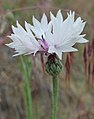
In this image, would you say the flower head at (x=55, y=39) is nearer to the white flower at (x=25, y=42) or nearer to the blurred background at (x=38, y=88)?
the white flower at (x=25, y=42)

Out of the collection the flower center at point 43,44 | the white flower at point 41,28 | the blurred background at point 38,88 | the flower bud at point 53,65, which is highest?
the white flower at point 41,28

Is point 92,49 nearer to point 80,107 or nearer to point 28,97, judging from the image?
point 28,97

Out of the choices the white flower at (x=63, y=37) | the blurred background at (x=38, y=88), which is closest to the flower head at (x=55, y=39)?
the white flower at (x=63, y=37)

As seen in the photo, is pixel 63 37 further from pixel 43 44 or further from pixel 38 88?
pixel 38 88

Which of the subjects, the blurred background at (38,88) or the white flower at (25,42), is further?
the blurred background at (38,88)

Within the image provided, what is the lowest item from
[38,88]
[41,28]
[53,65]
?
[38,88]

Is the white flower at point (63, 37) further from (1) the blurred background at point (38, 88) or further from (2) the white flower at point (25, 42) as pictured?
(1) the blurred background at point (38, 88)

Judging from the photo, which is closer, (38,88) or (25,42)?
(25,42)

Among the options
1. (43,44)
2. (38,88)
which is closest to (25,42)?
(43,44)

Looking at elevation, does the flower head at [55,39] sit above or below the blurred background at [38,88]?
above

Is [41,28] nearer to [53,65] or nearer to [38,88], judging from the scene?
[53,65]

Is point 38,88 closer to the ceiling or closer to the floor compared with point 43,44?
closer to the floor
